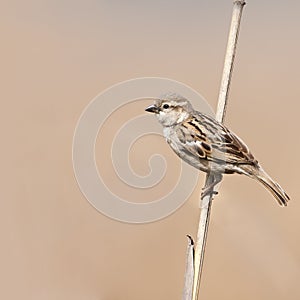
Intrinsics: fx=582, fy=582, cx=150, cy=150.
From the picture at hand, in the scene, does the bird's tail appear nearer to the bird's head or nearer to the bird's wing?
the bird's wing

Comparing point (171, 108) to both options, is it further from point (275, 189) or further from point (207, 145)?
point (275, 189)

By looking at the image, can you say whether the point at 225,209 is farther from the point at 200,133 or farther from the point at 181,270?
the point at 200,133

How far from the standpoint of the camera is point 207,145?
0.78 metres

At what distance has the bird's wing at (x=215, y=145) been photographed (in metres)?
0.77

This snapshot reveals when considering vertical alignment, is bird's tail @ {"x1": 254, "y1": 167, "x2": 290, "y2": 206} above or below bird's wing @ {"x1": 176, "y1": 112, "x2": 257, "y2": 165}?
below

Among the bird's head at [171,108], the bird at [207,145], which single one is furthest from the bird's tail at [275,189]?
the bird's head at [171,108]

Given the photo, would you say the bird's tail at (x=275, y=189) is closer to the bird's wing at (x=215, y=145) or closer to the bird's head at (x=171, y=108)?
the bird's wing at (x=215, y=145)

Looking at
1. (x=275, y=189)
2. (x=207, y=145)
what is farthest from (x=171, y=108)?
(x=275, y=189)

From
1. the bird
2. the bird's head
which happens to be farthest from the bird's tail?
the bird's head

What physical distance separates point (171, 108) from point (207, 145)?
71 millimetres

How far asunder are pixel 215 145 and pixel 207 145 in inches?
0.4

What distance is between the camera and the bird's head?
2.59 ft

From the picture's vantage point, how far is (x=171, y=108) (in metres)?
0.79

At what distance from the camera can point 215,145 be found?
776 mm
